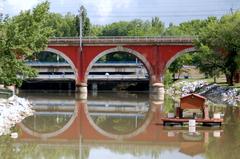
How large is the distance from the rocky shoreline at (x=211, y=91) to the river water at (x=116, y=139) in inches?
394

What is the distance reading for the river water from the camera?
2361cm

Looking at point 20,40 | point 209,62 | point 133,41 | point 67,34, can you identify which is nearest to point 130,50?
point 133,41

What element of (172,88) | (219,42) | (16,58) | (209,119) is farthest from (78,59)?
(209,119)

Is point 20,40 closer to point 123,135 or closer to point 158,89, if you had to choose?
point 123,135

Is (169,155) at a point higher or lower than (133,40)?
lower

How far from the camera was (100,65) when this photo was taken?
85.1 metres

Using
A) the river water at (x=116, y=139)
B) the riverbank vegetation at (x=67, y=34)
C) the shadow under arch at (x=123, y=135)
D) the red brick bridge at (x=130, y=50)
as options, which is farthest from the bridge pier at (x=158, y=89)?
the river water at (x=116, y=139)

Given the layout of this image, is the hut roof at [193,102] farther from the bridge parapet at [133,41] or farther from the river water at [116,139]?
the bridge parapet at [133,41]

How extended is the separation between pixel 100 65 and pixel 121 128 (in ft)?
169

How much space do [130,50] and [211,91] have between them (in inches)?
467

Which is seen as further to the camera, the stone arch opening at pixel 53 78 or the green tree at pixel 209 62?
the stone arch opening at pixel 53 78

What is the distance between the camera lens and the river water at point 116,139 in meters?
23.6

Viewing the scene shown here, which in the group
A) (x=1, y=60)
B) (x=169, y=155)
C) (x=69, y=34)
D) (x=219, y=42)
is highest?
(x=69, y=34)

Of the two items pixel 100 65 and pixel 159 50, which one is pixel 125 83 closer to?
pixel 100 65
